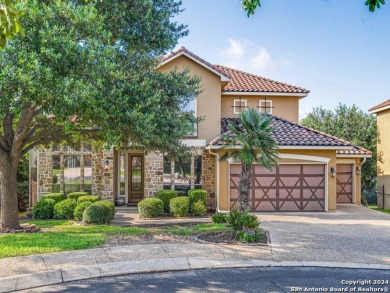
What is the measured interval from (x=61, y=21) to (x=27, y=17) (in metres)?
1.00

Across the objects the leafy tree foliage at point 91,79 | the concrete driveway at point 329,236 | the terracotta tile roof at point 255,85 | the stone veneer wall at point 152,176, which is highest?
the terracotta tile roof at point 255,85

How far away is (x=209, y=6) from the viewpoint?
12070mm

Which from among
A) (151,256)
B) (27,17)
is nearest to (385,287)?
(151,256)

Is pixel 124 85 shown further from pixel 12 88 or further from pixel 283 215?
pixel 283 215

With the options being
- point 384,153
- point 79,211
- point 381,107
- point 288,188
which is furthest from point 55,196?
point 384,153

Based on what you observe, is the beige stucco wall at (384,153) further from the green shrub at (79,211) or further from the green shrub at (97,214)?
the green shrub at (79,211)

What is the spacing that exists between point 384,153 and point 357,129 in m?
5.37

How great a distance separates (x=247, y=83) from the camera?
71.2 ft

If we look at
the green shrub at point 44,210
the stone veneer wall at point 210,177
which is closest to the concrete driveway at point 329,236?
the stone veneer wall at point 210,177

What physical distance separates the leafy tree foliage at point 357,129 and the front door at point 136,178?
17785mm

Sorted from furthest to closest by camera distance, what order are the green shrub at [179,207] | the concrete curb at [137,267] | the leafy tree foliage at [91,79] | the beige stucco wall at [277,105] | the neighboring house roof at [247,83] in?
the beige stucco wall at [277,105]
the neighboring house roof at [247,83]
the green shrub at [179,207]
the leafy tree foliage at [91,79]
the concrete curb at [137,267]

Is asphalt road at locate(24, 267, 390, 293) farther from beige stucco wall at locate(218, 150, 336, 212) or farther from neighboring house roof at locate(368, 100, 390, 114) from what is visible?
neighboring house roof at locate(368, 100, 390, 114)

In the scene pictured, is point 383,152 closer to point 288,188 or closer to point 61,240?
point 288,188

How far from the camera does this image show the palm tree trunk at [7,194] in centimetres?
1244
